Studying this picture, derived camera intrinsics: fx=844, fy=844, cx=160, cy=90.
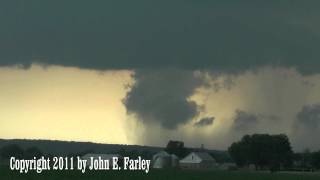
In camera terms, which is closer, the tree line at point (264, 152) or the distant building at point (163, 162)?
the distant building at point (163, 162)

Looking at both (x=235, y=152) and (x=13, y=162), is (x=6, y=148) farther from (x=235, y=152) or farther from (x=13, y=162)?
(x=13, y=162)

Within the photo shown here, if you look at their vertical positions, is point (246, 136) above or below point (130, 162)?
above

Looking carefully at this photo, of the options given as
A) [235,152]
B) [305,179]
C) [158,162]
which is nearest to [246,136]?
[235,152]

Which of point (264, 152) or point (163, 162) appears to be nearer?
point (163, 162)

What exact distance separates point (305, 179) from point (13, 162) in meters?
32.2

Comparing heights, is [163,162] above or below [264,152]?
below

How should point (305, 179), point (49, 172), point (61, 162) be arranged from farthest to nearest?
point (305, 179) → point (49, 172) → point (61, 162)

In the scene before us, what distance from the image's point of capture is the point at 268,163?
18238cm

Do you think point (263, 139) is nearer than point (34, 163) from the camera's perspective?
No

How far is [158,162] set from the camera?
164875mm

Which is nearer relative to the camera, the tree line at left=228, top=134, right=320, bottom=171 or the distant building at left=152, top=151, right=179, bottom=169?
the distant building at left=152, top=151, right=179, bottom=169

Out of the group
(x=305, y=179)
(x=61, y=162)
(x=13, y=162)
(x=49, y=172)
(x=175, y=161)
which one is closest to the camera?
(x=61, y=162)

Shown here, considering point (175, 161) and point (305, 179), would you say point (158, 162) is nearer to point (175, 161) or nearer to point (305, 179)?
point (175, 161)

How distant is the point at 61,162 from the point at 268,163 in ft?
362
